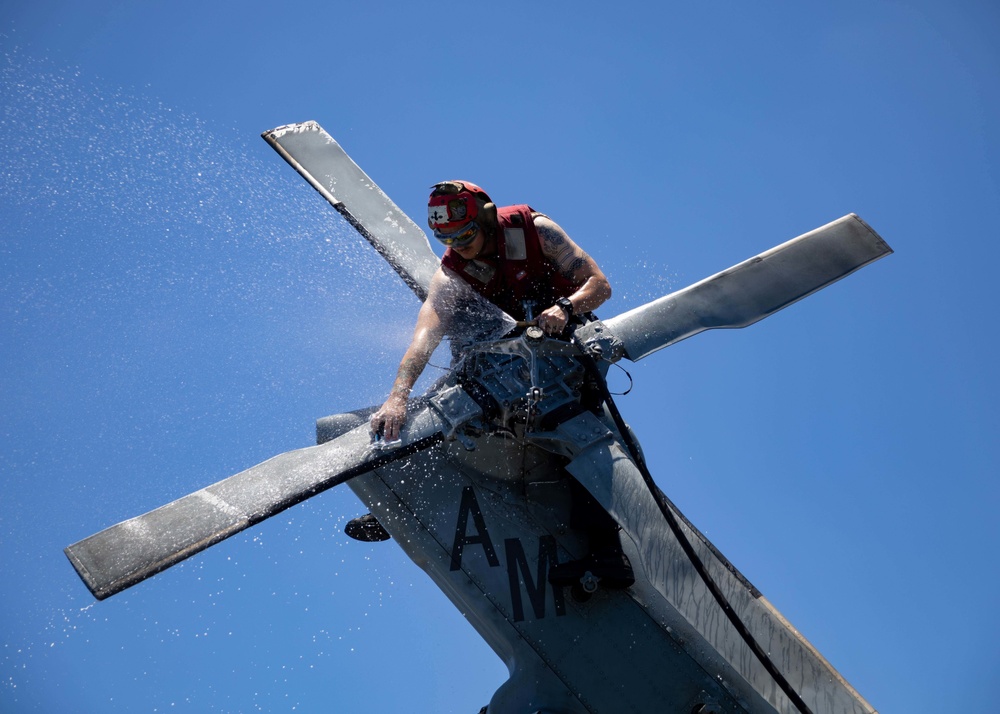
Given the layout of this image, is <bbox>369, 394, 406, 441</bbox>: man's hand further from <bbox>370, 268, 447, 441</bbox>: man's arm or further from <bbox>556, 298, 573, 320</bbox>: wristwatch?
<bbox>556, 298, 573, 320</bbox>: wristwatch

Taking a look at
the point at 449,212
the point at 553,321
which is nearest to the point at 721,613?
the point at 553,321

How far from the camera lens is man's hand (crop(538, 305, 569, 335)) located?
5.87 metres

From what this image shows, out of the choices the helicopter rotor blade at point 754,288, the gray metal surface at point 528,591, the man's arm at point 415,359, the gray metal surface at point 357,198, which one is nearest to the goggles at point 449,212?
the man's arm at point 415,359

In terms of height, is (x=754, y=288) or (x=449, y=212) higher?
(x=449, y=212)

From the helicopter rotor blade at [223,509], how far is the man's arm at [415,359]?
0.11 metres

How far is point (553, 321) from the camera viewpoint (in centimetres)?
587

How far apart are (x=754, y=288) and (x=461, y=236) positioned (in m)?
2.18

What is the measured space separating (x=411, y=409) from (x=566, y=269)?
174cm

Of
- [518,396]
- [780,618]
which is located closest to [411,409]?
[518,396]

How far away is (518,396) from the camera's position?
19.5ft

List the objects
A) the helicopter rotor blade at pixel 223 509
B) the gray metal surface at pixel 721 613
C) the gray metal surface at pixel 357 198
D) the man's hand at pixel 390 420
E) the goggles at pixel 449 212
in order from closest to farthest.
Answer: the helicopter rotor blade at pixel 223 509 → the gray metal surface at pixel 721 613 → the man's hand at pixel 390 420 → the goggles at pixel 449 212 → the gray metal surface at pixel 357 198

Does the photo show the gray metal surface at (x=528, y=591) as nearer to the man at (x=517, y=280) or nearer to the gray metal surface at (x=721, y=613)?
the man at (x=517, y=280)

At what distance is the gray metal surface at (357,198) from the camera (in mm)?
7352

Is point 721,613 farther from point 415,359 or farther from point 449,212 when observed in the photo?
point 449,212
